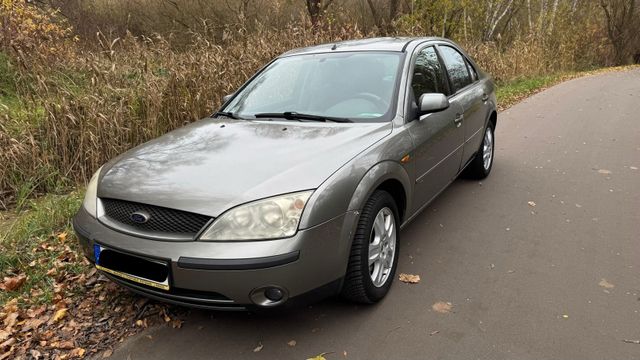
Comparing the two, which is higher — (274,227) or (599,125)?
(274,227)

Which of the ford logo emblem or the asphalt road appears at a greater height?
the ford logo emblem

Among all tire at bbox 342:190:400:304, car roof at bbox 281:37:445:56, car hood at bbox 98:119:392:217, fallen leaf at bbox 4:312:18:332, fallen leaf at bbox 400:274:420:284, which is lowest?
fallen leaf at bbox 400:274:420:284

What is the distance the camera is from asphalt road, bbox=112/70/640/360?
275 centimetres

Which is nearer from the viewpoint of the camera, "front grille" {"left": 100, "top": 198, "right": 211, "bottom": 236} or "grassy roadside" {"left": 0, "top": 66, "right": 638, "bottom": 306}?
"front grille" {"left": 100, "top": 198, "right": 211, "bottom": 236}

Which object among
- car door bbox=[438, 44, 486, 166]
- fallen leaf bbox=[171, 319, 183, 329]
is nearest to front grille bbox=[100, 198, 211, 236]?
fallen leaf bbox=[171, 319, 183, 329]

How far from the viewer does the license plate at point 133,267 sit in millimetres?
2549

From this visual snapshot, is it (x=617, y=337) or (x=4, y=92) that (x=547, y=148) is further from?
(x=4, y=92)

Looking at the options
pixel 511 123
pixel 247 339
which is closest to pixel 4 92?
pixel 247 339

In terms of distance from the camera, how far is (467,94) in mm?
4812

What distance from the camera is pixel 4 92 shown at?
678cm

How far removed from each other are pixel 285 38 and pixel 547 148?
15.1 feet

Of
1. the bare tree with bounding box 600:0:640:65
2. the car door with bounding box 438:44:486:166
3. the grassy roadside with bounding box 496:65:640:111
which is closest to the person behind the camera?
the car door with bounding box 438:44:486:166

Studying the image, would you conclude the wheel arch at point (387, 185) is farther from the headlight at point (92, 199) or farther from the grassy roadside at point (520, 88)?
the grassy roadside at point (520, 88)

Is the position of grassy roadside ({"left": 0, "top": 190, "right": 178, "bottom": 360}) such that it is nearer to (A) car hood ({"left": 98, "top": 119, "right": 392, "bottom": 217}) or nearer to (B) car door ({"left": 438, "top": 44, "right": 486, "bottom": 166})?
(A) car hood ({"left": 98, "top": 119, "right": 392, "bottom": 217})
